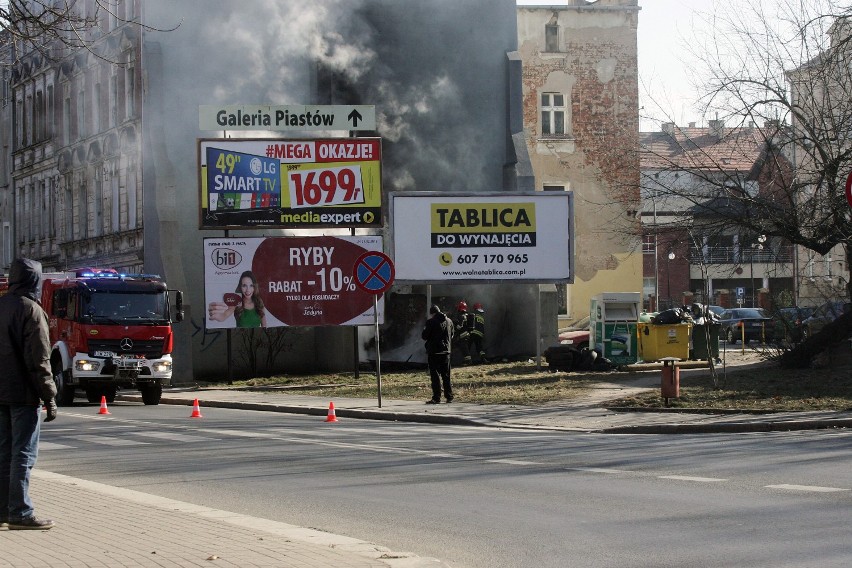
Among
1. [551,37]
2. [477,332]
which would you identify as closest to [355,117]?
[477,332]

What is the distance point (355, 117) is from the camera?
35.3 meters

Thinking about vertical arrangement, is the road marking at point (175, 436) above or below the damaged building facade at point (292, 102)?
below

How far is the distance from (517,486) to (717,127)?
648 inches

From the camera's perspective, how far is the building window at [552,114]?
55281 millimetres

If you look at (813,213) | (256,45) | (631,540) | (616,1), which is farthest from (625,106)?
(631,540)

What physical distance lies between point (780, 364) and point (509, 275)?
927 centimetres

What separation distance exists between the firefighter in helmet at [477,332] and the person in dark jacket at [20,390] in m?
28.1

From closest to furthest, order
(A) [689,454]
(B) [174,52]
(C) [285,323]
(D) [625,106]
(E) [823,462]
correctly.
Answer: (E) [823,462] → (A) [689,454] → (C) [285,323] → (B) [174,52] → (D) [625,106]

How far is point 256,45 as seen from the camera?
39344 millimetres

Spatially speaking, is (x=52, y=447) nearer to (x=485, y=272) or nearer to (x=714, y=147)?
(x=714, y=147)

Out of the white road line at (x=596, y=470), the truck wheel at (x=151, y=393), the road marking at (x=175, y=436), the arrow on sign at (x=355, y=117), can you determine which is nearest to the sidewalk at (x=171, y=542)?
the white road line at (x=596, y=470)

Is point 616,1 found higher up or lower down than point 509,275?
higher up

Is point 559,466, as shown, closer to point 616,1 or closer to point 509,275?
point 509,275

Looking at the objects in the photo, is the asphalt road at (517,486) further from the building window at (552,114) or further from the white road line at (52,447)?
the building window at (552,114)
